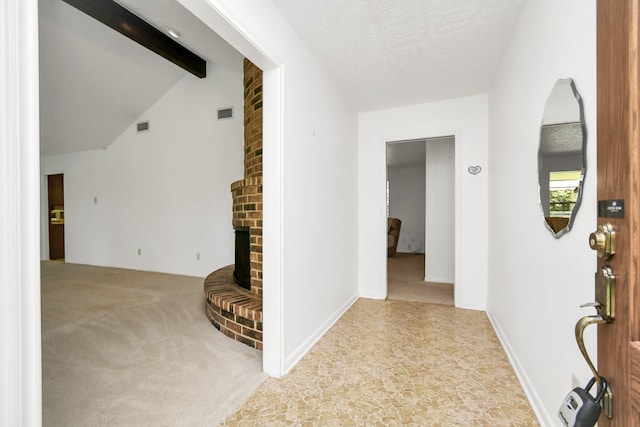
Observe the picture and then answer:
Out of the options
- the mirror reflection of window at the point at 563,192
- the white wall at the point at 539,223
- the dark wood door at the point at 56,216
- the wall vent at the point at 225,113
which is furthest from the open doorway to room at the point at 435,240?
the dark wood door at the point at 56,216

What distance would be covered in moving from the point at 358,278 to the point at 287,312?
1.85 metres

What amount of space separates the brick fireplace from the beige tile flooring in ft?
1.82

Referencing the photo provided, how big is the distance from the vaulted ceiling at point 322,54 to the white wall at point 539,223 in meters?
0.32

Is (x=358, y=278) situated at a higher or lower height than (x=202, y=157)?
lower

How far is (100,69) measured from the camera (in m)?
3.94

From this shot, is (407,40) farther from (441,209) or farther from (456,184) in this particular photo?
(441,209)

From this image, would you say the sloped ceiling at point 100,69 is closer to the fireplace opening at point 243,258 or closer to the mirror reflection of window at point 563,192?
the fireplace opening at point 243,258

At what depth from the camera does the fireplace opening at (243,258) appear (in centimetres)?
264

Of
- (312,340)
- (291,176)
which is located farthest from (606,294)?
(312,340)

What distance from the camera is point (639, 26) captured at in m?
0.48

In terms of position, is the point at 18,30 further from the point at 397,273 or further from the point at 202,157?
the point at 397,273

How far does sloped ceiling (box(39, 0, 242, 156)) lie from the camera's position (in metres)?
3.11

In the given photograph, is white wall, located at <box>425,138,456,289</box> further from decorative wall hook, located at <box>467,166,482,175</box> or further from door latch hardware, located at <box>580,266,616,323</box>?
door latch hardware, located at <box>580,266,616,323</box>

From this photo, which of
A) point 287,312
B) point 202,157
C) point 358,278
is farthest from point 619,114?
point 202,157
